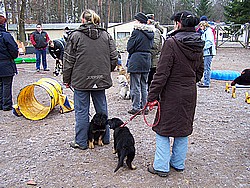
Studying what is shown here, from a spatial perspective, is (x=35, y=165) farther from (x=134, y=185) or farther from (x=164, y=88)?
(x=164, y=88)

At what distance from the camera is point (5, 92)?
619cm

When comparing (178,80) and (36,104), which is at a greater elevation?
(178,80)

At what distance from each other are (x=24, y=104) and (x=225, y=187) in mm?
4636

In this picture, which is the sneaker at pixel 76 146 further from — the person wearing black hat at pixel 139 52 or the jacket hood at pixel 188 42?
the jacket hood at pixel 188 42

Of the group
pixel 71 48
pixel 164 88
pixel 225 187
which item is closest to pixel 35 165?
pixel 71 48

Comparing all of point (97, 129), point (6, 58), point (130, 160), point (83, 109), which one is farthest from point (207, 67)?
point (6, 58)

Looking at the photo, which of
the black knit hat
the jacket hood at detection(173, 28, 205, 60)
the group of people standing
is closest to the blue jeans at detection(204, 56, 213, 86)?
the group of people standing

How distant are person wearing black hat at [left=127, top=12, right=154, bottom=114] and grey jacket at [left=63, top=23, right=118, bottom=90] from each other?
60.9 inches

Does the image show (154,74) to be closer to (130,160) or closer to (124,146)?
(124,146)

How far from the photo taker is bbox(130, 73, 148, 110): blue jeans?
5.75 metres

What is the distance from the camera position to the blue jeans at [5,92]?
20.1ft

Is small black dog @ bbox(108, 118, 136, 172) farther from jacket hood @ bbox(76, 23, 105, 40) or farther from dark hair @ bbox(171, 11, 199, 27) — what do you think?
dark hair @ bbox(171, 11, 199, 27)

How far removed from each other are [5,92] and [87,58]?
10.8 feet

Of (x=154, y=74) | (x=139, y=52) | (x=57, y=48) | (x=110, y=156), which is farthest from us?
(x=57, y=48)
